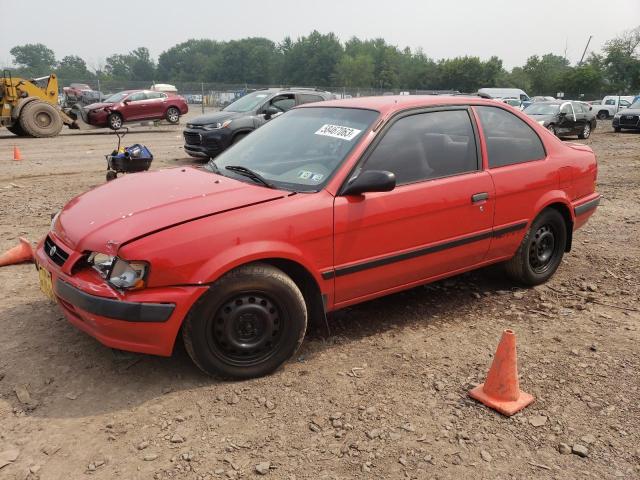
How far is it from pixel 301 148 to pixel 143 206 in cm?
119

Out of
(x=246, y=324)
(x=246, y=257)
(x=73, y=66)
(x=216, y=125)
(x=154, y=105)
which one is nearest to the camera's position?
(x=246, y=257)

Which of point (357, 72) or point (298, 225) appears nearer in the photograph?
point (298, 225)

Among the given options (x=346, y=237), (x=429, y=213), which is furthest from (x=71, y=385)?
(x=429, y=213)

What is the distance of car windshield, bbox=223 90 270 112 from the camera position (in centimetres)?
1155

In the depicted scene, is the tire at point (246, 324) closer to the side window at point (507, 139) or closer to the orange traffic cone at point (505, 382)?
the orange traffic cone at point (505, 382)

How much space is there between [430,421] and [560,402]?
2.57 ft

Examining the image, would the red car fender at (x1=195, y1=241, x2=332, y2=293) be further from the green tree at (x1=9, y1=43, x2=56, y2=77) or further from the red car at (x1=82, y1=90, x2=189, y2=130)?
the green tree at (x1=9, y1=43, x2=56, y2=77)

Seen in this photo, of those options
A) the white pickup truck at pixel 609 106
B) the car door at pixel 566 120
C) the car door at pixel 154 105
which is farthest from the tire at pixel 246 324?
the white pickup truck at pixel 609 106

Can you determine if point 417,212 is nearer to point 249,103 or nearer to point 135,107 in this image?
point 249,103

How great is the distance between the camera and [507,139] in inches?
164

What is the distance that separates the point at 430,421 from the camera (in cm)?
272

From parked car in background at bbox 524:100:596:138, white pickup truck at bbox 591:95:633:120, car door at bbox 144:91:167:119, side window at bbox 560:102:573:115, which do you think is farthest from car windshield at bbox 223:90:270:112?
white pickup truck at bbox 591:95:633:120

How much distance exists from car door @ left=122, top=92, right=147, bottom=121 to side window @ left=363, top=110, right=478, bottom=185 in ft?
60.0

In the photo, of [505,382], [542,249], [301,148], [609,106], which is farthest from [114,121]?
[609,106]
